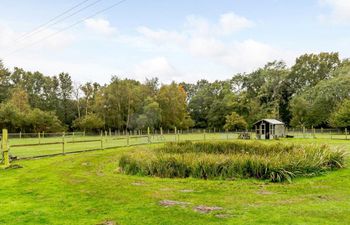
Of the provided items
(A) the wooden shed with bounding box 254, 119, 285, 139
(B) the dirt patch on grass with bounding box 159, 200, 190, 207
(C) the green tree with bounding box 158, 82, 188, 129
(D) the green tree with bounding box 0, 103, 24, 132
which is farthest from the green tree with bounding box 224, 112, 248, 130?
(B) the dirt patch on grass with bounding box 159, 200, 190, 207

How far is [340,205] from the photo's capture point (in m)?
7.05

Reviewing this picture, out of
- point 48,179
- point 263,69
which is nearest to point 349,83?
point 263,69

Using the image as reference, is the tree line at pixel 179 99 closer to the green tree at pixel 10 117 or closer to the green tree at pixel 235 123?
the green tree at pixel 235 123

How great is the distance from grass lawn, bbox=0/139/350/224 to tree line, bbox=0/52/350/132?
139 feet

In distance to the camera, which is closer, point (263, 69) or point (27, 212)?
point (27, 212)

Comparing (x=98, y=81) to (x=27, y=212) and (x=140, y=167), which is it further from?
(x=27, y=212)

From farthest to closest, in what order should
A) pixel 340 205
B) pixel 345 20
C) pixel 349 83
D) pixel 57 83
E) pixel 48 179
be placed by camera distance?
1. pixel 57 83
2. pixel 349 83
3. pixel 345 20
4. pixel 48 179
5. pixel 340 205

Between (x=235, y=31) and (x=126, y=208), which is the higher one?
(x=235, y=31)

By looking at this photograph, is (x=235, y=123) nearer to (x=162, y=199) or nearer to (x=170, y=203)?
(x=162, y=199)

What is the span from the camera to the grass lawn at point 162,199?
→ 6.17 m

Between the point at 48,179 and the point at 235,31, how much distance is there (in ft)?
60.8

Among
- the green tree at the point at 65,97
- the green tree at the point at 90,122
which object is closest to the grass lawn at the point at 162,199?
the green tree at the point at 90,122

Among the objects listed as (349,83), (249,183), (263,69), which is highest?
(263,69)

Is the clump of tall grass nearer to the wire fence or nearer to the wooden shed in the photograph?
the wire fence
